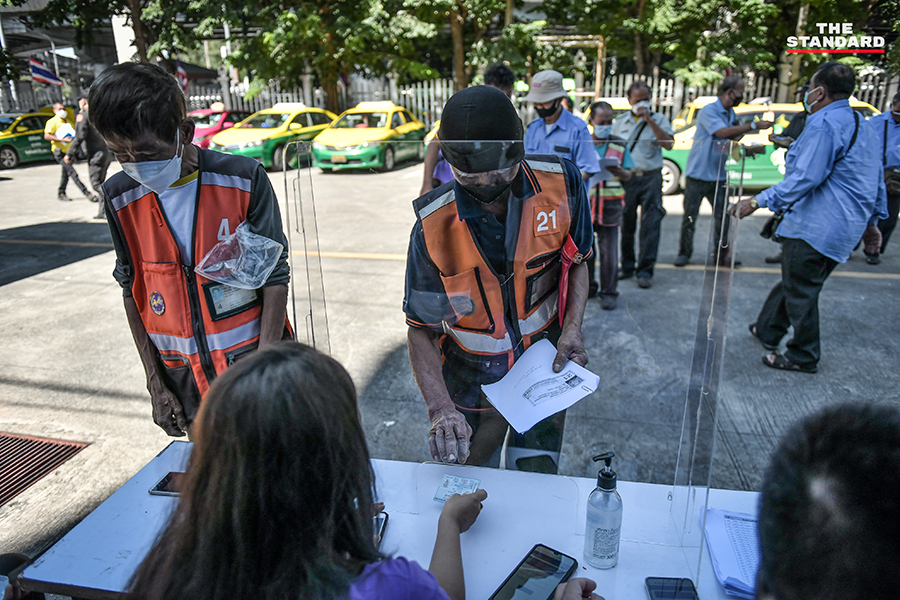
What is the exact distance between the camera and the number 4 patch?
1769 mm

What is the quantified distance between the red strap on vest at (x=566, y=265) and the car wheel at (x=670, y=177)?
26.3 inches

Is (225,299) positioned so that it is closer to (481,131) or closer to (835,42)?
(481,131)

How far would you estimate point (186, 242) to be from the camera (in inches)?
72.4

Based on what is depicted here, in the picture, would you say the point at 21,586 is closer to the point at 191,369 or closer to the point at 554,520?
the point at 191,369

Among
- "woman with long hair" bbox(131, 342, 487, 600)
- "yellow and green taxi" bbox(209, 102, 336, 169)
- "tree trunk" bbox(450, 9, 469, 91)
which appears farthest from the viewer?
"tree trunk" bbox(450, 9, 469, 91)

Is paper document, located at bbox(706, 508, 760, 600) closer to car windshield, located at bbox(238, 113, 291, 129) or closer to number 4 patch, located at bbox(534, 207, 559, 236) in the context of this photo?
number 4 patch, located at bbox(534, 207, 559, 236)

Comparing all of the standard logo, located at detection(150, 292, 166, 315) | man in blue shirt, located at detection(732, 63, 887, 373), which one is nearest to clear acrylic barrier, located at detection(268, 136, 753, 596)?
the standard logo, located at detection(150, 292, 166, 315)

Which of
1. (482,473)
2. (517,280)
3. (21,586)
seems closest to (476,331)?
(517,280)

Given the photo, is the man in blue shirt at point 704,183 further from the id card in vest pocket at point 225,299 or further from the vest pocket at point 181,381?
the vest pocket at point 181,381

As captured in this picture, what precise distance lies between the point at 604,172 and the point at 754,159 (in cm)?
132

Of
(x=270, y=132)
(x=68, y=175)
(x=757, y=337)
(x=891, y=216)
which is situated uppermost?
(x=270, y=132)

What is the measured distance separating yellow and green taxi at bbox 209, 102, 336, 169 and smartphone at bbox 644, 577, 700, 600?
34.5 feet

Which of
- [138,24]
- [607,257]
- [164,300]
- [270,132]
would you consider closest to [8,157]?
[138,24]

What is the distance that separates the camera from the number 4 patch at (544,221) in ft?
5.80
